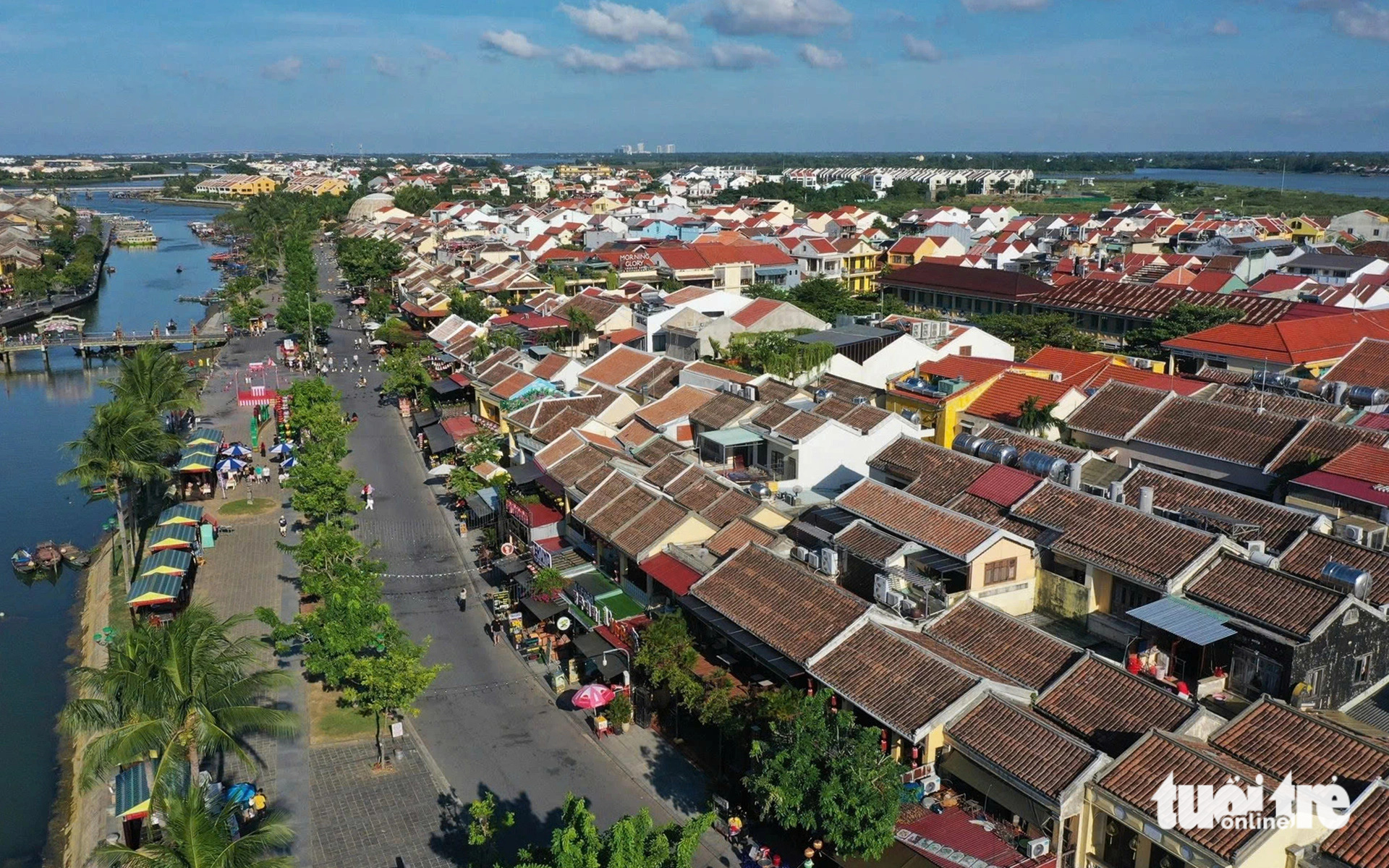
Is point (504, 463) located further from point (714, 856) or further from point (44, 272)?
point (44, 272)

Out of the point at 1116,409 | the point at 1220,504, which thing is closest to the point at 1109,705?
the point at 1220,504

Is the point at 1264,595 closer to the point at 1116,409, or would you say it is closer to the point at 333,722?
the point at 1116,409

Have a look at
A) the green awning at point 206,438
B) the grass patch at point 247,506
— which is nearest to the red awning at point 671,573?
the grass patch at point 247,506

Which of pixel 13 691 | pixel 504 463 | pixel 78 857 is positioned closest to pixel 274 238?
pixel 504 463

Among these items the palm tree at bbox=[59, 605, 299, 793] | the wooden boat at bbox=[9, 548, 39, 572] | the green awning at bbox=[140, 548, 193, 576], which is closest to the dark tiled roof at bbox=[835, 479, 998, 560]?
the palm tree at bbox=[59, 605, 299, 793]

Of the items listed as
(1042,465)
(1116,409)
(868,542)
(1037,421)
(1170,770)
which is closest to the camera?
(1170,770)

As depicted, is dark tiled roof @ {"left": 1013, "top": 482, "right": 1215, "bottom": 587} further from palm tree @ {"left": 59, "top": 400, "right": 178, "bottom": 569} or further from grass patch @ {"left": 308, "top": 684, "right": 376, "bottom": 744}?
palm tree @ {"left": 59, "top": 400, "right": 178, "bottom": 569}
